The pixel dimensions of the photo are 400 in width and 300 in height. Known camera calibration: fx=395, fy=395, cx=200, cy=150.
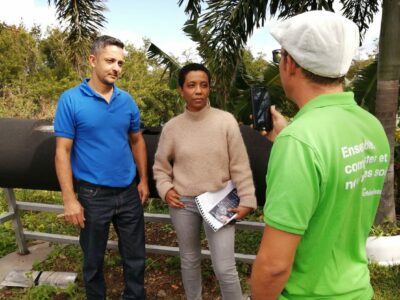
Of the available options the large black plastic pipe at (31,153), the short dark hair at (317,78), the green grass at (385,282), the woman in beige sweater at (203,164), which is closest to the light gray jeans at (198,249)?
the woman in beige sweater at (203,164)

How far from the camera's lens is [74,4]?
488 cm

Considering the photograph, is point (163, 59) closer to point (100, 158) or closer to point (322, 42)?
point (100, 158)

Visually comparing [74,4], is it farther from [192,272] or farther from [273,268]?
[273,268]

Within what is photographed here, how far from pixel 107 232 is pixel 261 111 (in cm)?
142

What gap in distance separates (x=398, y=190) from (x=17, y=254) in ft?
14.0

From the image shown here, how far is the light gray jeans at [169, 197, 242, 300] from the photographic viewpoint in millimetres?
2326

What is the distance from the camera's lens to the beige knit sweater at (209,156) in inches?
90.8

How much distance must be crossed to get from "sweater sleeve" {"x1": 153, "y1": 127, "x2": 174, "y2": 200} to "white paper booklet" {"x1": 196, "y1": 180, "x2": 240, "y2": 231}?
23 centimetres

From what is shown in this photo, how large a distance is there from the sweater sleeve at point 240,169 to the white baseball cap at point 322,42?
51.6 inches

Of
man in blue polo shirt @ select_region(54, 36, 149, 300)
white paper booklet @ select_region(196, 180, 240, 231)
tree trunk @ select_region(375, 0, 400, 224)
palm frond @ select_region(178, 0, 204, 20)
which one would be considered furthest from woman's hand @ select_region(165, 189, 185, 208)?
palm frond @ select_region(178, 0, 204, 20)

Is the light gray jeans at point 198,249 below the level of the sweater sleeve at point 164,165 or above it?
below

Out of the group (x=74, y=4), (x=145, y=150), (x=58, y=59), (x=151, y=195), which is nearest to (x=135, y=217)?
(x=151, y=195)

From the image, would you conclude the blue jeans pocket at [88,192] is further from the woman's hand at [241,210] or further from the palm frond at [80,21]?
the palm frond at [80,21]

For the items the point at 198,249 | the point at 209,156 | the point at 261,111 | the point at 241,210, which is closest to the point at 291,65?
the point at 261,111
